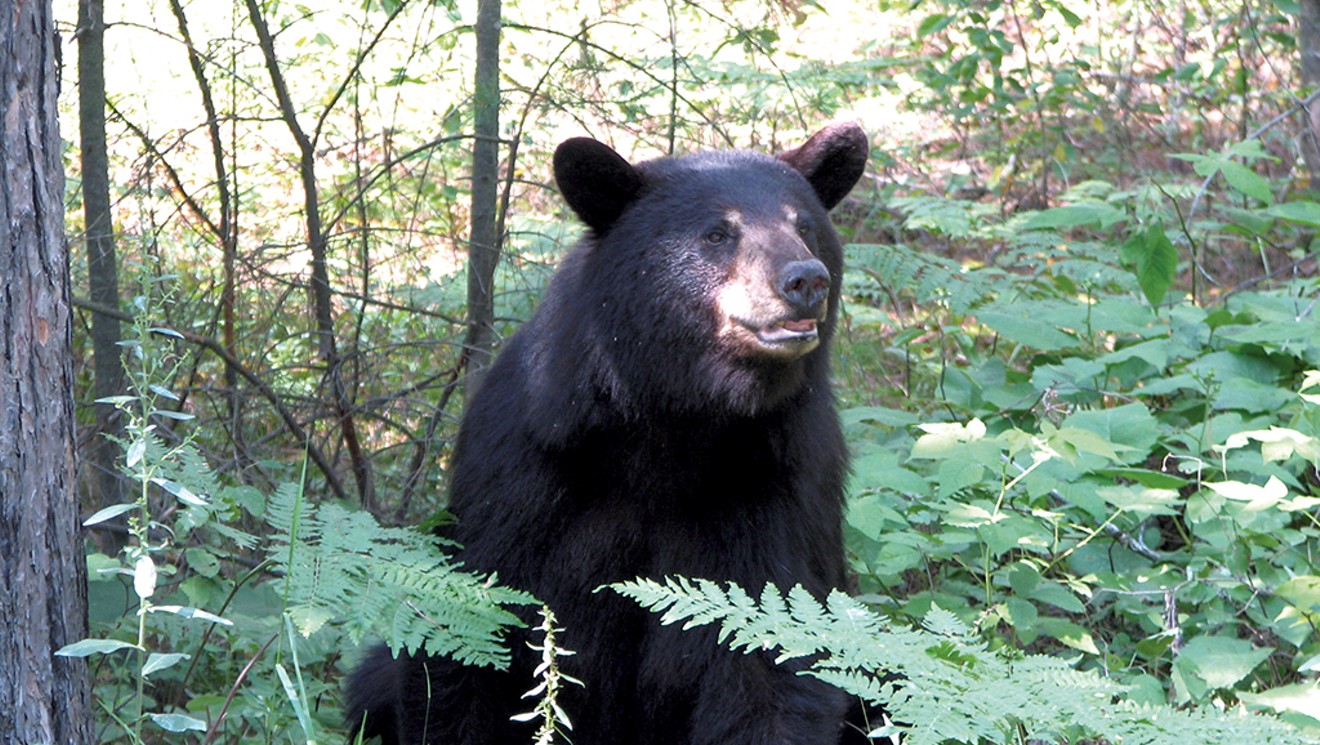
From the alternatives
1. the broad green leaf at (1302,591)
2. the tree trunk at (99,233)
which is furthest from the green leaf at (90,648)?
the broad green leaf at (1302,591)

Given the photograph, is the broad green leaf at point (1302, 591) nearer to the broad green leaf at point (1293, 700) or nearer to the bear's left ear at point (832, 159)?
the broad green leaf at point (1293, 700)

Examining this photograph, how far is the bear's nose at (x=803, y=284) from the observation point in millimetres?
3717

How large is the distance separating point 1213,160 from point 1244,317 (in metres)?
0.92

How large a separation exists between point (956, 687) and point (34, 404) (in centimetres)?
202

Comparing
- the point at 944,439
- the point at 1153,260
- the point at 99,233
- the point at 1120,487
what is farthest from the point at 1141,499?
the point at 99,233

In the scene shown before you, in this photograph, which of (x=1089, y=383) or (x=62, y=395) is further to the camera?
(x=1089, y=383)

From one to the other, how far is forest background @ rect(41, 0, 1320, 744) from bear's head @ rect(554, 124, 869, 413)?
2.17ft

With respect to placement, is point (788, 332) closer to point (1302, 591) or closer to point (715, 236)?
point (715, 236)

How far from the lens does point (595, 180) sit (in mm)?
4102

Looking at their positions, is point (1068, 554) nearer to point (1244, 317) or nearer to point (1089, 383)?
point (1089, 383)

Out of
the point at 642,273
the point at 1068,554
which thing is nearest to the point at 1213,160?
the point at 1068,554

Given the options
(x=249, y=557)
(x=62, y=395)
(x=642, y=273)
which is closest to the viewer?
(x=62, y=395)

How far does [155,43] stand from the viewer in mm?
6062

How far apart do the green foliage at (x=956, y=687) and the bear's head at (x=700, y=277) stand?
1112 millimetres
